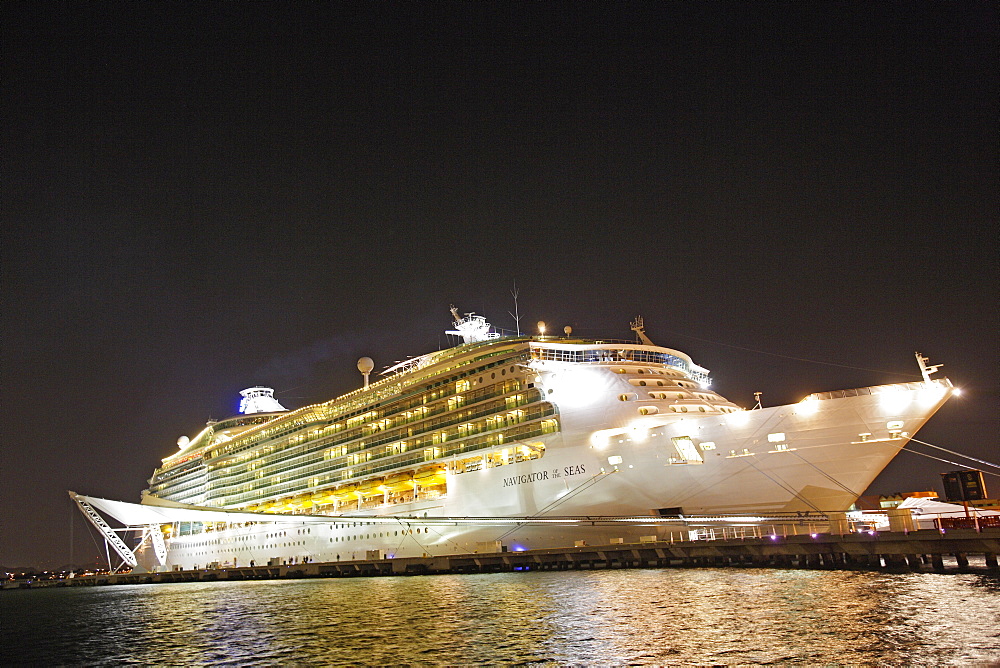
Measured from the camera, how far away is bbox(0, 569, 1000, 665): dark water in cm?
1392

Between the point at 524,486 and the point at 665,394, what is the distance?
334 inches

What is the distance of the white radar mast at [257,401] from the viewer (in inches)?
3282

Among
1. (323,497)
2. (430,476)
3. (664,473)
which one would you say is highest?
(430,476)

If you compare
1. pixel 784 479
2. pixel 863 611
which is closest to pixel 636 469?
pixel 784 479

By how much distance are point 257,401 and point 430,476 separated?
48382 millimetres

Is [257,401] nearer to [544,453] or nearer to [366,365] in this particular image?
[366,365]

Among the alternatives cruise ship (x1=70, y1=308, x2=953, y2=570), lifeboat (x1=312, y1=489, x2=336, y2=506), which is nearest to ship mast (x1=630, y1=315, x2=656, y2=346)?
cruise ship (x1=70, y1=308, x2=953, y2=570)

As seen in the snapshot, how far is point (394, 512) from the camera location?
43375 mm

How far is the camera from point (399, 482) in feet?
145

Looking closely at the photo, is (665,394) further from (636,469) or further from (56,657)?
(56,657)

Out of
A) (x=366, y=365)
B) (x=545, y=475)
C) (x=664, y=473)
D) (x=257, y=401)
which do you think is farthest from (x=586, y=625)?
(x=257, y=401)

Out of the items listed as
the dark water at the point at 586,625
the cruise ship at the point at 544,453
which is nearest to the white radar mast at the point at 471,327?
the cruise ship at the point at 544,453

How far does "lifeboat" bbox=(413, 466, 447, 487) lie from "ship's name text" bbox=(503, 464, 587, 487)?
6366 millimetres

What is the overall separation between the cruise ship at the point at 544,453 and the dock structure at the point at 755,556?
4.11 feet
